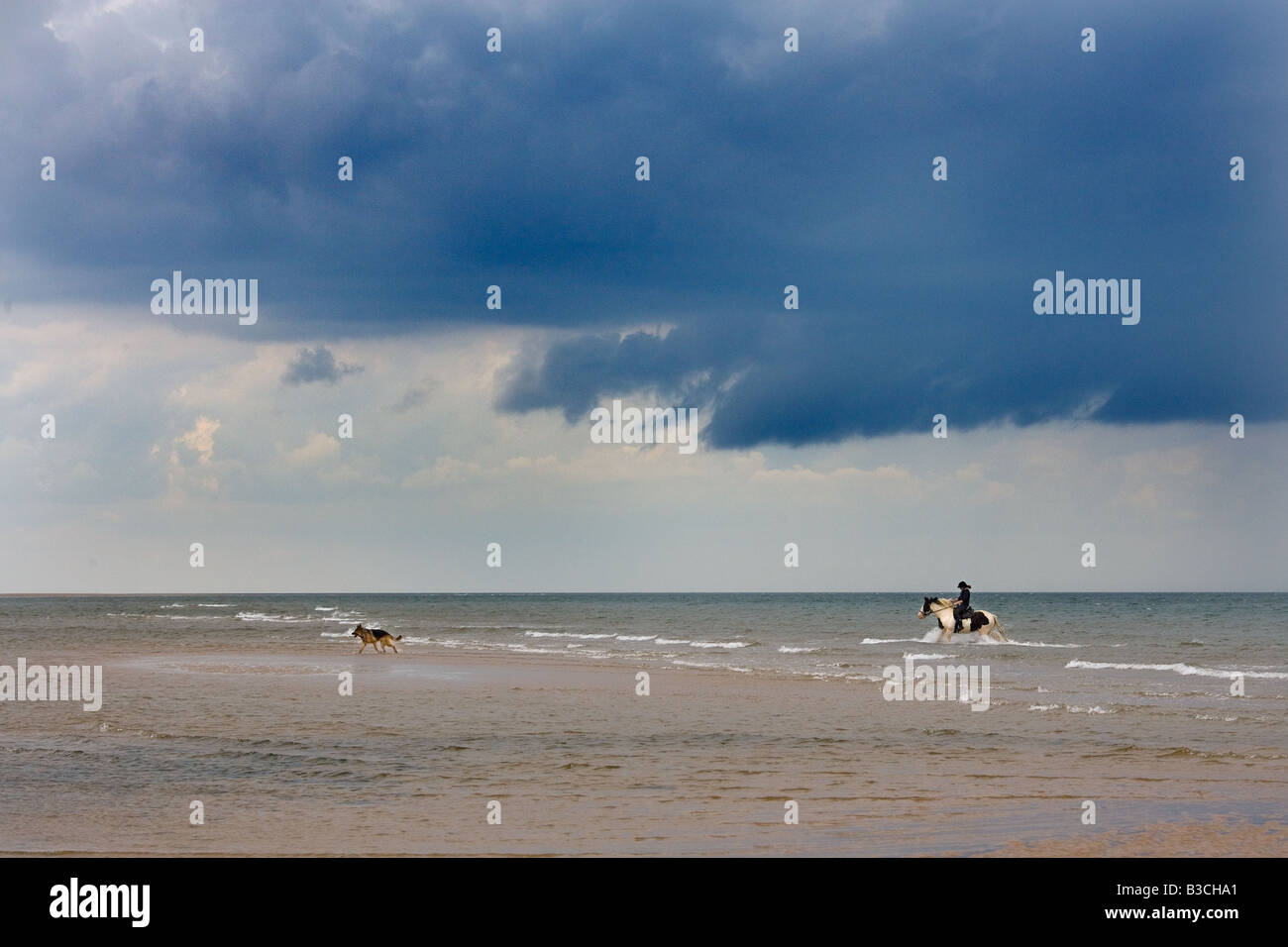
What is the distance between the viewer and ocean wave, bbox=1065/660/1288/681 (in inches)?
1234

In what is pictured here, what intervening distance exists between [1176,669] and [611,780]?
24550 mm

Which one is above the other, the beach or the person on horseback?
the person on horseback

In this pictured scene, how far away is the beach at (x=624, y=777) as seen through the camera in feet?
38.2

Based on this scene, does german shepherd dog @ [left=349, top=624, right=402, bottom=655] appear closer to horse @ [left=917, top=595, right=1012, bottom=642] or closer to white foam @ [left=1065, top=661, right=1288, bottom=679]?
horse @ [left=917, top=595, right=1012, bottom=642]

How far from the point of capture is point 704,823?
12367 mm

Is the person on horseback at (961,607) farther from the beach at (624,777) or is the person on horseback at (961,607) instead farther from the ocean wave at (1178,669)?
the beach at (624,777)

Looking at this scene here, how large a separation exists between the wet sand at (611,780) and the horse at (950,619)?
58.3ft

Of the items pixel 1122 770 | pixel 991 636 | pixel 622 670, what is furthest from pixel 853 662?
pixel 1122 770

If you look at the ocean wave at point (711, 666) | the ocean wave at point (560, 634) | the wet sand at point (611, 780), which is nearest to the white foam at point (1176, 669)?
the ocean wave at point (711, 666)

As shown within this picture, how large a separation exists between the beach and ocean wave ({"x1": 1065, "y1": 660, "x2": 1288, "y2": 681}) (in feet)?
27.5

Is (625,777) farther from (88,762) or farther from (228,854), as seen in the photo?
(88,762)

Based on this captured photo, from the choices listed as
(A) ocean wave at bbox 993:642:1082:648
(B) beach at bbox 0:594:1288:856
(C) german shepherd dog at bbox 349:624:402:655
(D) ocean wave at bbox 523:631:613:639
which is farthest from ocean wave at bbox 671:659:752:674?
(D) ocean wave at bbox 523:631:613:639

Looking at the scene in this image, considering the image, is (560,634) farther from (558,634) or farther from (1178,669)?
(1178,669)

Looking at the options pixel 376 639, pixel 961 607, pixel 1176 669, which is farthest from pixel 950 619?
pixel 376 639
